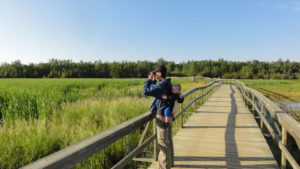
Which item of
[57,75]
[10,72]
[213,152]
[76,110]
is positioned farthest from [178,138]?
Result: [10,72]

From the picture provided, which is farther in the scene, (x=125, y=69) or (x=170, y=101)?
(x=125, y=69)

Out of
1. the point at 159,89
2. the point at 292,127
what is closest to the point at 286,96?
the point at 292,127

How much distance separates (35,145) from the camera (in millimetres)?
4242

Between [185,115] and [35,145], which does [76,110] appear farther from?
[185,115]

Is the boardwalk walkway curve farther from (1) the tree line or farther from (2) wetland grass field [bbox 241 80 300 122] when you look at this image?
(1) the tree line

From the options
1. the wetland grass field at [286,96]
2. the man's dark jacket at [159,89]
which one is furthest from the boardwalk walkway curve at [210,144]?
the wetland grass field at [286,96]

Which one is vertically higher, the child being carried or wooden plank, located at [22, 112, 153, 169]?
the child being carried

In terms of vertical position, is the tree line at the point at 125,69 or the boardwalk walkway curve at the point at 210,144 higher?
the tree line at the point at 125,69

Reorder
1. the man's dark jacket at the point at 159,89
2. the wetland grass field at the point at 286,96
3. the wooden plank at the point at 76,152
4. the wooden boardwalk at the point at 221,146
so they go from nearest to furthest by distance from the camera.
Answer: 1. the wooden plank at the point at 76,152
2. the man's dark jacket at the point at 159,89
3. the wooden boardwalk at the point at 221,146
4. the wetland grass field at the point at 286,96

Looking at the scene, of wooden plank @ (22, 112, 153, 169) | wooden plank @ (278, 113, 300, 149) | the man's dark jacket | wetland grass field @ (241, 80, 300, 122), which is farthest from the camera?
wetland grass field @ (241, 80, 300, 122)

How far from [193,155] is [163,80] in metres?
1.95

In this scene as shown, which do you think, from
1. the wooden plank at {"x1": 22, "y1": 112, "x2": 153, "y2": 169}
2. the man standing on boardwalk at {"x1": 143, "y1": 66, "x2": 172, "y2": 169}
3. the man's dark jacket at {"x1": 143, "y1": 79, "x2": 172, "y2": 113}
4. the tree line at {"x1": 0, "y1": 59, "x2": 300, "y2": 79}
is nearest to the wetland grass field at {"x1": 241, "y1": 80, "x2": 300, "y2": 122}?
the man standing on boardwalk at {"x1": 143, "y1": 66, "x2": 172, "y2": 169}

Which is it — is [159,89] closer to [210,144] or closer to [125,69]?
[210,144]

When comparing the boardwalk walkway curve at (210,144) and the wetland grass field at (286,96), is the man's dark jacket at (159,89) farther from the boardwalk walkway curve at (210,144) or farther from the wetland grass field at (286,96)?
the wetland grass field at (286,96)
